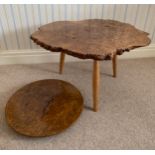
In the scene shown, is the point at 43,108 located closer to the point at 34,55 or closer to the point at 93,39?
the point at 93,39

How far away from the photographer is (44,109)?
1213 millimetres

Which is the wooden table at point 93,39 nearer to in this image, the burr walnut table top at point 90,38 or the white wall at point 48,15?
the burr walnut table top at point 90,38

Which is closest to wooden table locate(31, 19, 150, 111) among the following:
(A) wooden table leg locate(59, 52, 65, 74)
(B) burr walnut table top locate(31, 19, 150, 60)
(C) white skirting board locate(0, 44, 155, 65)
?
(B) burr walnut table top locate(31, 19, 150, 60)

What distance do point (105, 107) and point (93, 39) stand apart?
497mm

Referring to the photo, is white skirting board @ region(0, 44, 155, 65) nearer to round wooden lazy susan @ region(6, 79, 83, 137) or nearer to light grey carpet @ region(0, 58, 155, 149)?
light grey carpet @ region(0, 58, 155, 149)

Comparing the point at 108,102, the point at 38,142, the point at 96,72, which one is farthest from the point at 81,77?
the point at 38,142

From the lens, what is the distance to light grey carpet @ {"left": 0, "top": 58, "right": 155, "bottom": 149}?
3.61ft

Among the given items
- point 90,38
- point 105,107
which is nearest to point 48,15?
point 90,38

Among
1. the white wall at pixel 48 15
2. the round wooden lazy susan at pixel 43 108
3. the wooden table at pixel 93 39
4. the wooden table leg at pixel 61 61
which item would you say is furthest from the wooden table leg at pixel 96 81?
the white wall at pixel 48 15

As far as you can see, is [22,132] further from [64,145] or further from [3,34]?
[3,34]

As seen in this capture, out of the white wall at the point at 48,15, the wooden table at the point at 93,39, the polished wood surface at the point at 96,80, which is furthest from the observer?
the white wall at the point at 48,15

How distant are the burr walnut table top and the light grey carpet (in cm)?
46

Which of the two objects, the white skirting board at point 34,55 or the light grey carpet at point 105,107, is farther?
the white skirting board at point 34,55

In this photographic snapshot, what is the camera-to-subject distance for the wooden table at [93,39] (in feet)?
3.31
